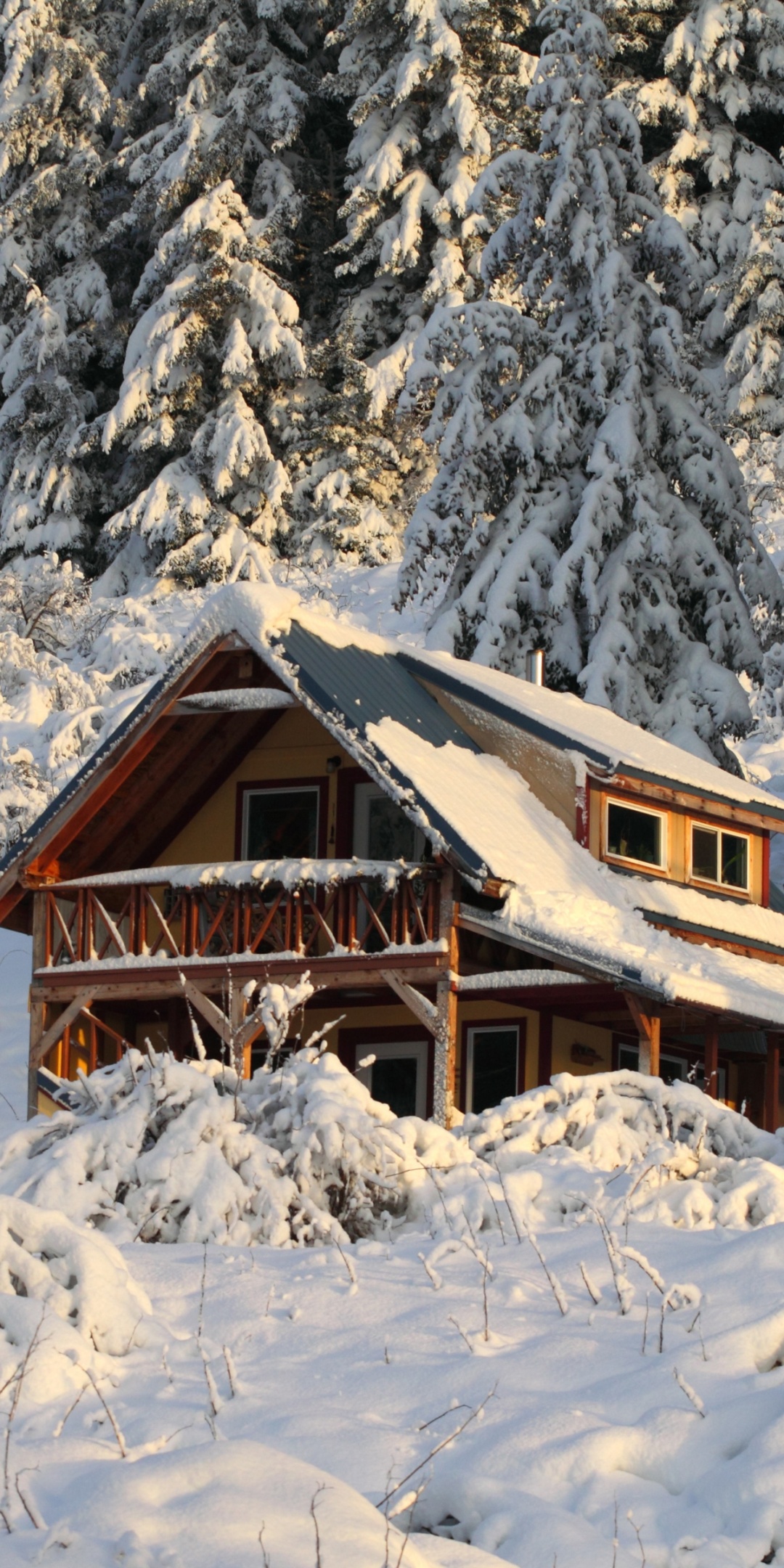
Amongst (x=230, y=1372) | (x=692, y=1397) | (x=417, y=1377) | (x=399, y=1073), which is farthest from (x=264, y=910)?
(x=692, y=1397)

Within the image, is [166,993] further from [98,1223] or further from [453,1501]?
[453,1501]

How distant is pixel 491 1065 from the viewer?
2128 cm

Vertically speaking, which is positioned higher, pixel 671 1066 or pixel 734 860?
pixel 734 860

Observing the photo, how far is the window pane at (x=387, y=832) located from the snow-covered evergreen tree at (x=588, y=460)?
9488mm

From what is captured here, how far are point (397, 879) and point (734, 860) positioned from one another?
5823 millimetres

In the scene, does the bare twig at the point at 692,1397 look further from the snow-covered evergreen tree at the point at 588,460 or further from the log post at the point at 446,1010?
the snow-covered evergreen tree at the point at 588,460

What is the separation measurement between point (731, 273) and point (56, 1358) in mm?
41182

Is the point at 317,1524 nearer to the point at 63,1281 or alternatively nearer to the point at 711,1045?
the point at 63,1281

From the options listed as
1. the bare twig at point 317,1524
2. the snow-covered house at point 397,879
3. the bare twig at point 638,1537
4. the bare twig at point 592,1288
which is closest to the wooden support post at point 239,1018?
the snow-covered house at point 397,879

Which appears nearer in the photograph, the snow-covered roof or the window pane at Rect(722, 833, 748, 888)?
the snow-covered roof

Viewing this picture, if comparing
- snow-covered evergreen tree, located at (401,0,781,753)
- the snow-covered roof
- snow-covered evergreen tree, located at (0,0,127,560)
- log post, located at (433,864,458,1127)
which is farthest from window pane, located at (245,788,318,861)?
snow-covered evergreen tree, located at (0,0,127,560)

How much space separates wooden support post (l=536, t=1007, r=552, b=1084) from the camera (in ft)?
69.1

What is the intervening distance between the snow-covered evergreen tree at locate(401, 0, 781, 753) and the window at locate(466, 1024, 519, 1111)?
9.66 m

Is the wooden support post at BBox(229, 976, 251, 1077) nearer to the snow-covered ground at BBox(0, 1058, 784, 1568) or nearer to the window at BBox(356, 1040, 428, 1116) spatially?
the window at BBox(356, 1040, 428, 1116)
